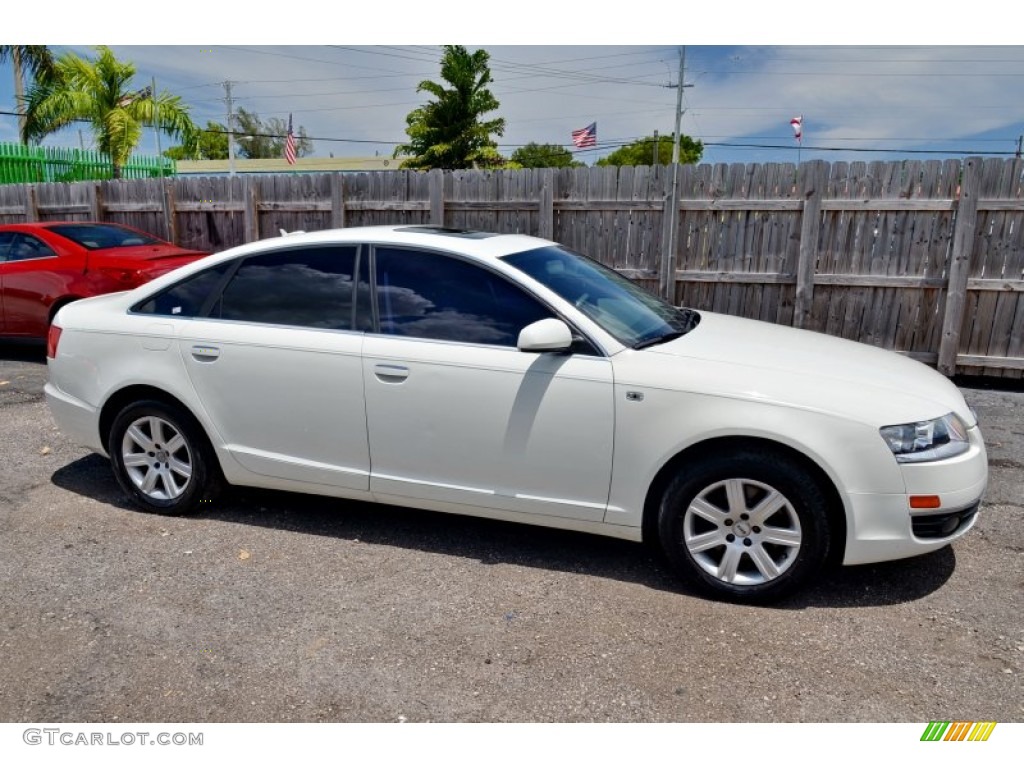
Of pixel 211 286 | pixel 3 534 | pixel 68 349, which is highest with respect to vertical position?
pixel 211 286

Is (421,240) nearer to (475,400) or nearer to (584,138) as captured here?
(475,400)

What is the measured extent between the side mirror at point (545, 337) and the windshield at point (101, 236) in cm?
676

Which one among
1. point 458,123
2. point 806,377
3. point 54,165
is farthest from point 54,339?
point 458,123

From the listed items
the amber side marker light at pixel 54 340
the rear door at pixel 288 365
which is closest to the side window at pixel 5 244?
the amber side marker light at pixel 54 340

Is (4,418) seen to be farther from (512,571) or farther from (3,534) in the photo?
(512,571)

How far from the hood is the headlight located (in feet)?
0.12

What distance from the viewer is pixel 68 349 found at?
449 cm

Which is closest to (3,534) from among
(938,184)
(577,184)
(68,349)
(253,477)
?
(68,349)

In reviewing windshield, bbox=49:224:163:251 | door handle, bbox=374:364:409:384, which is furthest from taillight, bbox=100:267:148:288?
door handle, bbox=374:364:409:384

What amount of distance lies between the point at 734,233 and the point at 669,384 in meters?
5.28

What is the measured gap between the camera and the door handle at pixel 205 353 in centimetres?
409

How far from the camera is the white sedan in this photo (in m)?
3.23

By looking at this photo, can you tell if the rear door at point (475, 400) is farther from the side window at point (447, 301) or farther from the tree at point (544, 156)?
the tree at point (544, 156)
